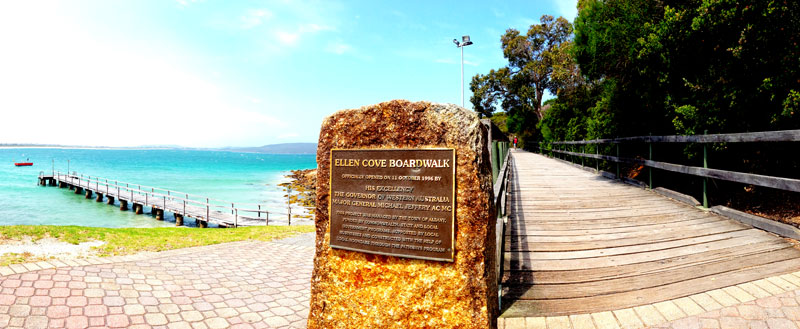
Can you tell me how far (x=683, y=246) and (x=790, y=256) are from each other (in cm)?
90

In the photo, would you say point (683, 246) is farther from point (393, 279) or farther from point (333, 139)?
point (333, 139)

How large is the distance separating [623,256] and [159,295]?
218 inches

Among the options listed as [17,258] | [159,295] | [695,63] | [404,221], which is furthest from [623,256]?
[17,258]

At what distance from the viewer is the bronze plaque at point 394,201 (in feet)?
9.59

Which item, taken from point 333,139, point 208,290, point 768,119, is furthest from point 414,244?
point 768,119

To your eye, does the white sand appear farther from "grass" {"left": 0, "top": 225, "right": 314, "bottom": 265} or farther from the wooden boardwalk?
the wooden boardwalk

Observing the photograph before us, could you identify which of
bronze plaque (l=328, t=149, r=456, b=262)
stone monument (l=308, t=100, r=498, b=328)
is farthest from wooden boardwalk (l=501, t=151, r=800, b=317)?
bronze plaque (l=328, t=149, r=456, b=262)

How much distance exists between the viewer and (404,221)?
3.05 metres

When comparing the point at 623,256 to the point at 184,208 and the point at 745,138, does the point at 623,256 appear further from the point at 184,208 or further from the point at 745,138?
the point at 184,208

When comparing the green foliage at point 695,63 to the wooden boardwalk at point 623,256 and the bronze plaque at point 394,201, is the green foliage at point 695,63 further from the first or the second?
the bronze plaque at point 394,201

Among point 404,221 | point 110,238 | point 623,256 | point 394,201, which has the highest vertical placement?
point 394,201

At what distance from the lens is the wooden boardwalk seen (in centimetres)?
328

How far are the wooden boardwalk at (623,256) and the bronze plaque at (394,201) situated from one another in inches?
39.2

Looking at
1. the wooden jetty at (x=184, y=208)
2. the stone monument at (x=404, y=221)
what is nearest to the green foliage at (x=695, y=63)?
the stone monument at (x=404, y=221)
